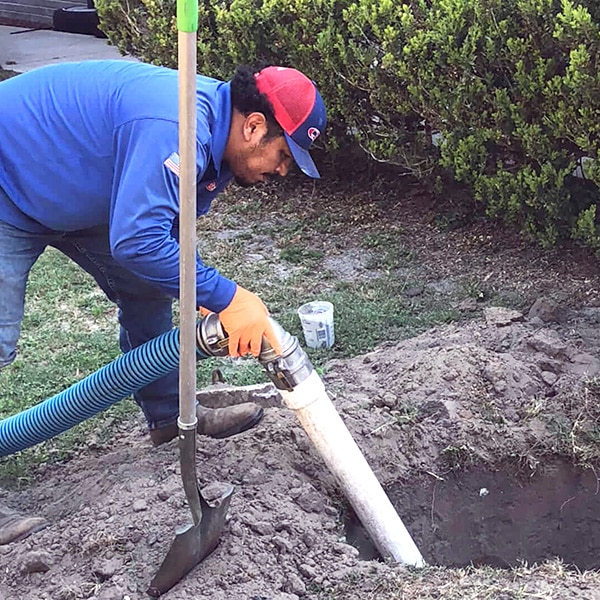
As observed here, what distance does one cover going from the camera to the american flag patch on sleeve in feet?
8.38

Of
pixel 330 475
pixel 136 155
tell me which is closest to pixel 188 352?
pixel 136 155

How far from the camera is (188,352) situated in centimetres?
242

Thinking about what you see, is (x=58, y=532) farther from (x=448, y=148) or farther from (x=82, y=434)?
(x=448, y=148)

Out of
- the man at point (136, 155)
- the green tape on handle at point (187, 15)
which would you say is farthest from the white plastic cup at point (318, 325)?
the green tape on handle at point (187, 15)

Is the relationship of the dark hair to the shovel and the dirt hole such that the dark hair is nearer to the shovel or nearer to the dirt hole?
the shovel

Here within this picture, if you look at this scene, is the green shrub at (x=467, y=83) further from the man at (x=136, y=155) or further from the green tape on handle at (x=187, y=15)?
the green tape on handle at (x=187, y=15)

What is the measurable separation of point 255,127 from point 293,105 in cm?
14

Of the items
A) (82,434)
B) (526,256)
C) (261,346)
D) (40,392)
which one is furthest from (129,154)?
(526,256)

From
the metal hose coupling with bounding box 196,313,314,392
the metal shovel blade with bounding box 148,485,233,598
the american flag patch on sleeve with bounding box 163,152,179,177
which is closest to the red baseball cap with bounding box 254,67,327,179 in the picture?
the american flag patch on sleeve with bounding box 163,152,179,177

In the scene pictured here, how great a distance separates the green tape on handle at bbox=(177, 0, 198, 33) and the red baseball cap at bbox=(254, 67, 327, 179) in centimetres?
70

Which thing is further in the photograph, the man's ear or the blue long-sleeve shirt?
the man's ear

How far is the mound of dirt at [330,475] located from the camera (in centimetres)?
279

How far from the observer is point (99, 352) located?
186 inches

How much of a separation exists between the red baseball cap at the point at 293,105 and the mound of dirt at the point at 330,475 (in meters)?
1.24
